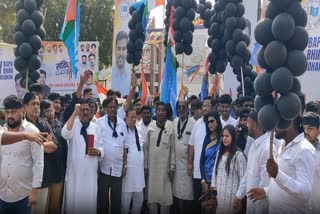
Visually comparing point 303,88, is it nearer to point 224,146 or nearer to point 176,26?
point 176,26

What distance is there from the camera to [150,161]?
594 cm

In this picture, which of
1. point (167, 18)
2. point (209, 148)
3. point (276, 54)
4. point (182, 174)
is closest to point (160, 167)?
point (182, 174)

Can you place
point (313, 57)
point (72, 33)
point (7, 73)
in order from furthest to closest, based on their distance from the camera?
1. point (7, 73)
2. point (72, 33)
3. point (313, 57)

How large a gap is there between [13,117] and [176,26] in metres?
5.44

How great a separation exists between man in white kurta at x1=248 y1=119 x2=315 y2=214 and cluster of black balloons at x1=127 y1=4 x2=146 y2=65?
5.33 meters

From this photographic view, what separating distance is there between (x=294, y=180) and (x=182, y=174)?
273 cm

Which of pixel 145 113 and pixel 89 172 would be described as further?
pixel 145 113

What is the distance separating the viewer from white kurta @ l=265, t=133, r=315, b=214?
3.34 meters

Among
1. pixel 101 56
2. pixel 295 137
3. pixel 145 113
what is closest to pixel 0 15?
pixel 101 56

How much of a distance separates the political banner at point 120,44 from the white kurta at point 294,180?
7501 mm

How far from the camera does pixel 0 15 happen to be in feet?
58.0

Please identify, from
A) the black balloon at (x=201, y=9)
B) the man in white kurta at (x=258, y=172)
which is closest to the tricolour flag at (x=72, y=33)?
the black balloon at (x=201, y=9)

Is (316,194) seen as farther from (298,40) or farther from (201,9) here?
(201,9)

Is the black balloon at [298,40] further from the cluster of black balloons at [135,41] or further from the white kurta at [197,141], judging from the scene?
the cluster of black balloons at [135,41]
